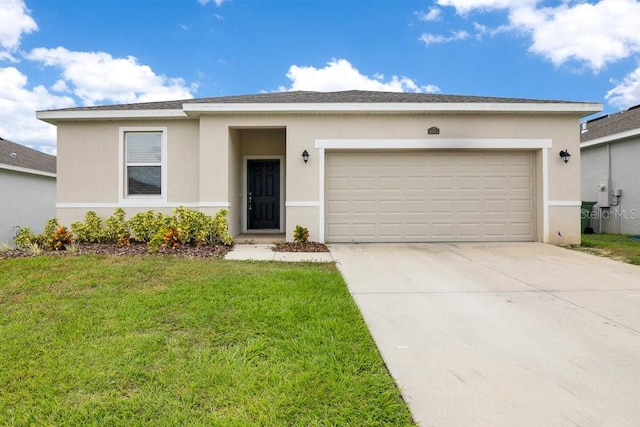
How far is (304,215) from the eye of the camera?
7938mm

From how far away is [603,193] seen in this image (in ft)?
38.2

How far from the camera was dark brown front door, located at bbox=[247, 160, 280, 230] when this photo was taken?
9.83 meters

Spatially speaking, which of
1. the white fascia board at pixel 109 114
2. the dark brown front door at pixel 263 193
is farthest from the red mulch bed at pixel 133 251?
the white fascia board at pixel 109 114

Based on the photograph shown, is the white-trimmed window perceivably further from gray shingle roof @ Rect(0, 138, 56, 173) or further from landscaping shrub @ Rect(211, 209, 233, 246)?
gray shingle roof @ Rect(0, 138, 56, 173)

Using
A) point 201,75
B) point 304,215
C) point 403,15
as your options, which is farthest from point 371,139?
point 201,75

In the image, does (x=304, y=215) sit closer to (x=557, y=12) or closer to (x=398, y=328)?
(x=398, y=328)

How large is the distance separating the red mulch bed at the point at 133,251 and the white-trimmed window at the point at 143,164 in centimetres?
170

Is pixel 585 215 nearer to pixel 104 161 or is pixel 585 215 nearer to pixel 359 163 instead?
pixel 359 163

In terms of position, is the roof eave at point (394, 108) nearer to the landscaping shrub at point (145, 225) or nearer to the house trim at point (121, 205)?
the house trim at point (121, 205)

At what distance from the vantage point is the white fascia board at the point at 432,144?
25.9 feet

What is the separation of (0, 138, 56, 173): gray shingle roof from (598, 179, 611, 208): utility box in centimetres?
2115

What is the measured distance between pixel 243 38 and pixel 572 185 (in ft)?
38.7

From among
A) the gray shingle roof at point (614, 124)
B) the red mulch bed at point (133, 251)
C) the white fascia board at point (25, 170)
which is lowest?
the red mulch bed at point (133, 251)

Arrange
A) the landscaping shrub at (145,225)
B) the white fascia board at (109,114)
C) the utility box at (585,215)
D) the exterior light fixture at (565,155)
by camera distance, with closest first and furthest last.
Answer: the landscaping shrub at (145,225) → the exterior light fixture at (565,155) → the white fascia board at (109,114) → the utility box at (585,215)
